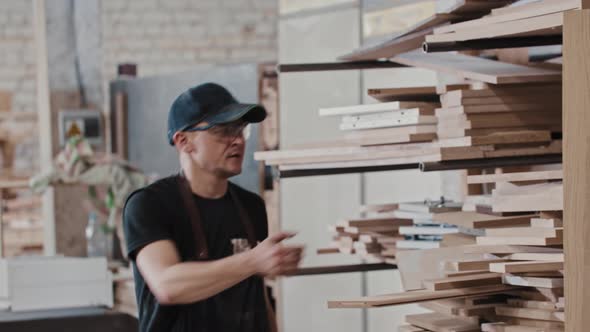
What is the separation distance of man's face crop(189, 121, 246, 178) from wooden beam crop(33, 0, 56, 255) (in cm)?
437

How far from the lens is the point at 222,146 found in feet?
9.68

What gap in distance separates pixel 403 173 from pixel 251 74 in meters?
1.34

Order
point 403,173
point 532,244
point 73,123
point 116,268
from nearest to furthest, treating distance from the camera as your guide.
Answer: point 532,244 → point 403,173 → point 116,268 → point 73,123

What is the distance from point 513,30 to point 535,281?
65 cm

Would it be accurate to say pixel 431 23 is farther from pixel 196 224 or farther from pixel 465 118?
pixel 196 224

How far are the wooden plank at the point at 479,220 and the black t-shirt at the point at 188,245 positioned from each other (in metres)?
0.69

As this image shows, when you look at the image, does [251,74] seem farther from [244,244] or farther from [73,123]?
[244,244]

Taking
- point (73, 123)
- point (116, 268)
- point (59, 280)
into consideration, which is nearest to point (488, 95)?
point (59, 280)

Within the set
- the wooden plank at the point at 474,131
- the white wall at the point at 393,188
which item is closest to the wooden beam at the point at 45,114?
the white wall at the point at 393,188

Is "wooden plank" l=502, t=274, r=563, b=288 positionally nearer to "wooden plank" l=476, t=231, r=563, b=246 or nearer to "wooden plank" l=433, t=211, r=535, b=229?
"wooden plank" l=476, t=231, r=563, b=246

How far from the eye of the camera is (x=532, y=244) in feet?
9.48

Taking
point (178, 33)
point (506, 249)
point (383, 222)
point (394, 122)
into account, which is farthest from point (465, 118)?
point (178, 33)

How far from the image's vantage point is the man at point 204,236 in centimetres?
258

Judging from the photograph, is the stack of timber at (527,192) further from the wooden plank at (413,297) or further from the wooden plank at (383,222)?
the wooden plank at (383,222)
